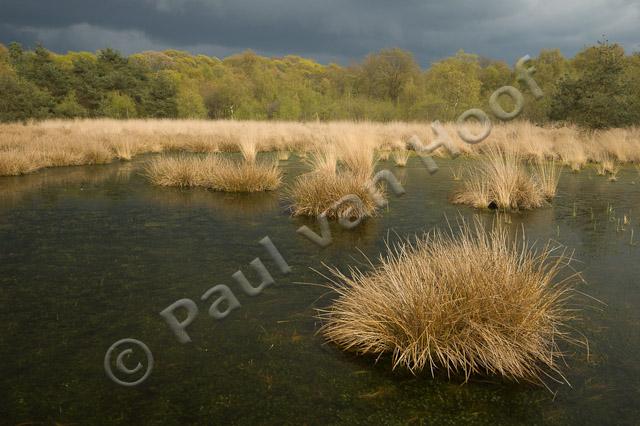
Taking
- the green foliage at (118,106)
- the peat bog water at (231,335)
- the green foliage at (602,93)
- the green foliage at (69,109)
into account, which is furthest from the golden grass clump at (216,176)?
the green foliage at (118,106)

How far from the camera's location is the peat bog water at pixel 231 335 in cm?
253

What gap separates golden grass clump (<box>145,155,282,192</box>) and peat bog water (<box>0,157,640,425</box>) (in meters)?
2.19

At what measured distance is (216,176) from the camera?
924 centimetres

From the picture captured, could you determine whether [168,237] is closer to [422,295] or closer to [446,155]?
[422,295]

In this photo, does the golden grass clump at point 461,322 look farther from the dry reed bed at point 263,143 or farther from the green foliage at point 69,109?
the green foliage at point 69,109

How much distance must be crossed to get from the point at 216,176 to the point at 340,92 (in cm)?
4125

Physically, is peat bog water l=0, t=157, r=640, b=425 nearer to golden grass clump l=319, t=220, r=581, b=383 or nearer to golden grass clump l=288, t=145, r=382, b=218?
golden grass clump l=319, t=220, r=581, b=383

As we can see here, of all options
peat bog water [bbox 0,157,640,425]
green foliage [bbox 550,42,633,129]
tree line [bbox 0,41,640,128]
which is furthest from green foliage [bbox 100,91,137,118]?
peat bog water [bbox 0,157,640,425]

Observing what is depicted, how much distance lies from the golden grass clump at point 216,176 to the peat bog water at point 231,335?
86.2 inches

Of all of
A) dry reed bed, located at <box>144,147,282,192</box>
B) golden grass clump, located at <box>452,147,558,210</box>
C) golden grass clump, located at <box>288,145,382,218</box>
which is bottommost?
golden grass clump, located at <box>452,147,558,210</box>

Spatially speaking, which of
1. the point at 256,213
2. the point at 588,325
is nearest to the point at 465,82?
the point at 256,213

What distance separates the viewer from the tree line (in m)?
19.7

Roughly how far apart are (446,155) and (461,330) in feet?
48.0

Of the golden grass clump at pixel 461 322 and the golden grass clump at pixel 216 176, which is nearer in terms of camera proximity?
the golden grass clump at pixel 461 322
